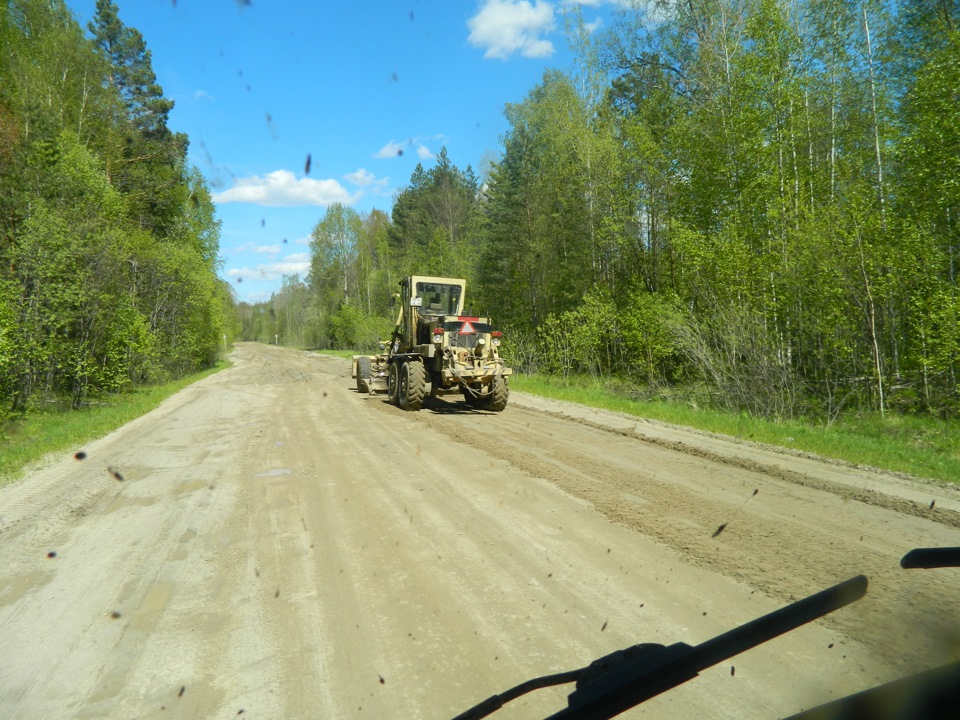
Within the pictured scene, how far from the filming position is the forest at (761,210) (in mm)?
11875

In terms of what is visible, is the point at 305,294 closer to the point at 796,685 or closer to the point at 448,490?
the point at 448,490

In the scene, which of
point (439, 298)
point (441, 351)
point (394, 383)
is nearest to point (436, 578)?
point (441, 351)

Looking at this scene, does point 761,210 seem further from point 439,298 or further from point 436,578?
point 436,578

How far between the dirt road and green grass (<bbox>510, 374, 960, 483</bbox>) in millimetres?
1011

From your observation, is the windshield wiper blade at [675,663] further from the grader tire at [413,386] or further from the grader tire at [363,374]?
the grader tire at [363,374]

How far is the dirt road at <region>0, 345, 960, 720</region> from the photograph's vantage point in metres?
3.05

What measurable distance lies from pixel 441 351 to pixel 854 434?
8.15m

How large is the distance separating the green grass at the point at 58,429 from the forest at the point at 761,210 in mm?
12220

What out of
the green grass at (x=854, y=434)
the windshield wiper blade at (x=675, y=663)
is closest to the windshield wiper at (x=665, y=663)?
the windshield wiper blade at (x=675, y=663)

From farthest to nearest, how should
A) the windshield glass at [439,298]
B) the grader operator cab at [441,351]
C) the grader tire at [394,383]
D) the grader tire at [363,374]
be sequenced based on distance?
the grader tire at [363,374]
the windshield glass at [439,298]
the grader tire at [394,383]
the grader operator cab at [441,351]

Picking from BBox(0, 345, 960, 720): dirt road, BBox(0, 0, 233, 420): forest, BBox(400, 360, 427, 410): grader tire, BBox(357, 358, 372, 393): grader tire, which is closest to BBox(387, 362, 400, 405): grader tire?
BBox(400, 360, 427, 410): grader tire

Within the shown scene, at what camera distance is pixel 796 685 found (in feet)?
9.71

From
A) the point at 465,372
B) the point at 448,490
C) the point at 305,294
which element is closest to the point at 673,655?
the point at 448,490

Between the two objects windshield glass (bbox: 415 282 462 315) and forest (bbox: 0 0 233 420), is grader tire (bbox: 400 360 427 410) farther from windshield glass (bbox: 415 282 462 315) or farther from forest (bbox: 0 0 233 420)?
forest (bbox: 0 0 233 420)
